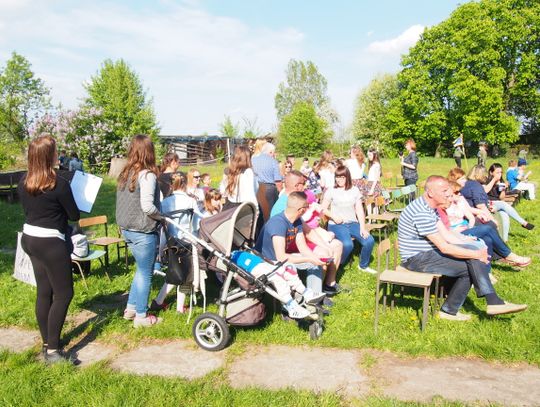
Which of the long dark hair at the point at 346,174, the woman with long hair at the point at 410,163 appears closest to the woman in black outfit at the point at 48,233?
the long dark hair at the point at 346,174

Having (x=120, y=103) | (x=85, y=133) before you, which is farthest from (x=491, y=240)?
(x=120, y=103)

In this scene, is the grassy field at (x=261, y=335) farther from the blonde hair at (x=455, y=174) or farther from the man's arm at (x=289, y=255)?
the blonde hair at (x=455, y=174)

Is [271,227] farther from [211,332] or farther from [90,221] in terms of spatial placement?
[90,221]

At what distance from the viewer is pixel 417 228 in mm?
4895

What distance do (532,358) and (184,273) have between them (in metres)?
3.27

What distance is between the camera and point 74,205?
12.5 ft

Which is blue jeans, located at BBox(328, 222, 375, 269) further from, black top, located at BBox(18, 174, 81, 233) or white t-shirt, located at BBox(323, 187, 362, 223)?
black top, located at BBox(18, 174, 81, 233)

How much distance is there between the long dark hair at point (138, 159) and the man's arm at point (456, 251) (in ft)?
9.81

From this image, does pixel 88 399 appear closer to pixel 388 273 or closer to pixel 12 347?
pixel 12 347

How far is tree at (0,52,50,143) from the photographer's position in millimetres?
42344

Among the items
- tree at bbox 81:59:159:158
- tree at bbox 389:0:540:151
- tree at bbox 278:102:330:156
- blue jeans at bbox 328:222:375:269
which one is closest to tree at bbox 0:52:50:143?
tree at bbox 81:59:159:158

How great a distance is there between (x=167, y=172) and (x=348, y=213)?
275 cm

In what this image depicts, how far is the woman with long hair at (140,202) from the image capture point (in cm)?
439

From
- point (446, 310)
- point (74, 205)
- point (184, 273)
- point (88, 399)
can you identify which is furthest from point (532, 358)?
point (74, 205)
